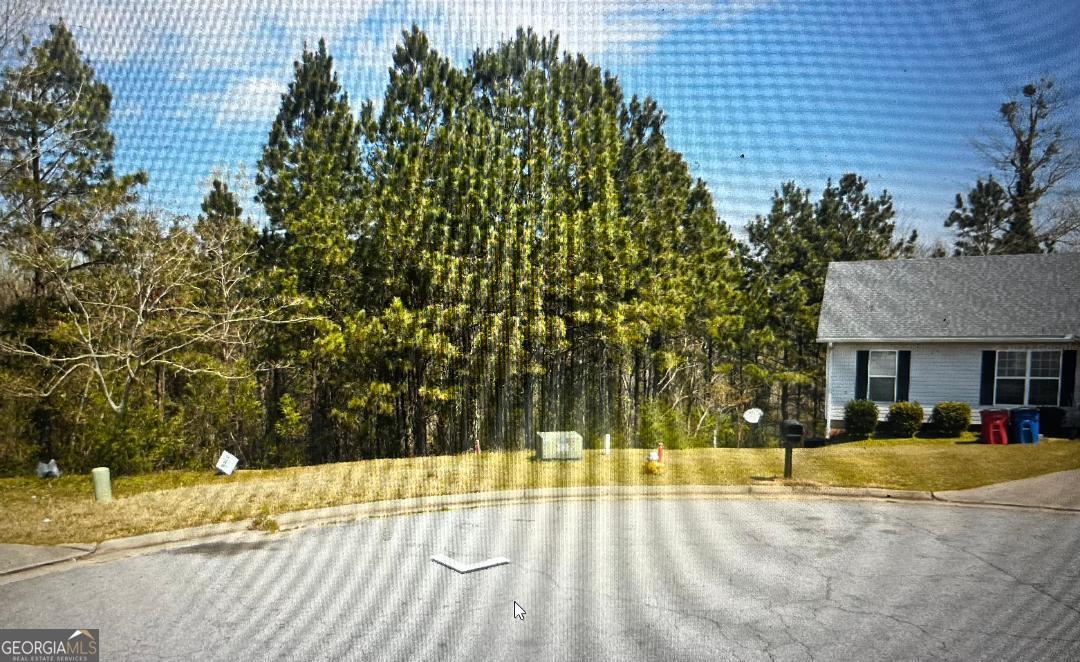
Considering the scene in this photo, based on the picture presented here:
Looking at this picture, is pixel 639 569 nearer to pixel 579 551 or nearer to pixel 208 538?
pixel 579 551

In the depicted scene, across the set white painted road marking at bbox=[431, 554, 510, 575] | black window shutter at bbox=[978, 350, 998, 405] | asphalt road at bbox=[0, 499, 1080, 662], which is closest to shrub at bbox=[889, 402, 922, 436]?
black window shutter at bbox=[978, 350, 998, 405]

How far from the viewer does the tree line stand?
11500 mm

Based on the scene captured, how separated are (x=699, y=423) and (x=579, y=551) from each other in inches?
610

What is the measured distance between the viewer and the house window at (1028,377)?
14.4 m

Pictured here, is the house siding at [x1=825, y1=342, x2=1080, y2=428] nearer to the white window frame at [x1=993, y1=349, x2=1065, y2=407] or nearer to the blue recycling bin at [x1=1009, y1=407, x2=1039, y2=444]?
the white window frame at [x1=993, y1=349, x2=1065, y2=407]

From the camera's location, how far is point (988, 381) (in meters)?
14.9

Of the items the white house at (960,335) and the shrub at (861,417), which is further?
the shrub at (861,417)

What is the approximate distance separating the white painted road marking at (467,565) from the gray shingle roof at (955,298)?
1260 cm

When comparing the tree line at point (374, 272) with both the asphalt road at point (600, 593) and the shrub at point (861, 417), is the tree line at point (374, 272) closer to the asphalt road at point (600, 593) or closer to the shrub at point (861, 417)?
the shrub at point (861, 417)

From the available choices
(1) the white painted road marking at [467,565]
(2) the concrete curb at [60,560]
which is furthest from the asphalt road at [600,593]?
(2) the concrete curb at [60,560]

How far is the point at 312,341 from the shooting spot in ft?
53.5

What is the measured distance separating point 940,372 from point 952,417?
4.39 ft

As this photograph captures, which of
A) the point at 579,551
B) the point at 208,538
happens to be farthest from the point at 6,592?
the point at 579,551

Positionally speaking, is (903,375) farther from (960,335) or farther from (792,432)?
(792,432)
